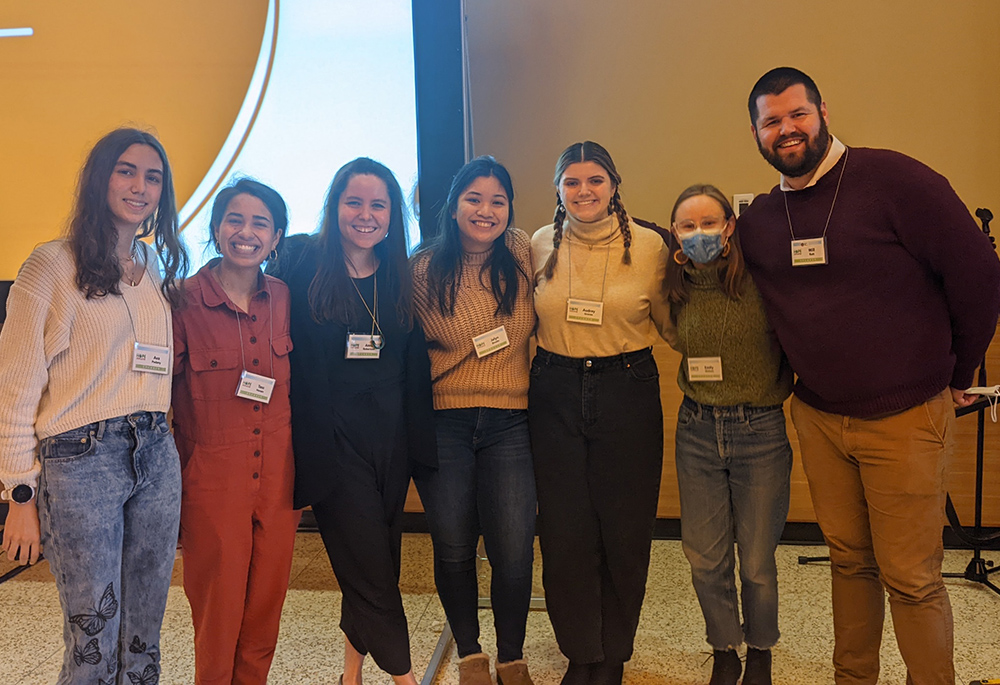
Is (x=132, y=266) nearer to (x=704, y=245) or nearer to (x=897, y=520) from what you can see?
(x=704, y=245)

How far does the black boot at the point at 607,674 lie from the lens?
2090 mm

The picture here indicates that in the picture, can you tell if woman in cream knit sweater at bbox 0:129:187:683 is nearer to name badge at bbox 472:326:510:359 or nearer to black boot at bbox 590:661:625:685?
name badge at bbox 472:326:510:359

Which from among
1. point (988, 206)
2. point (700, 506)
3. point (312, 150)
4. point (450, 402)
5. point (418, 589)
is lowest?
point (418, 589)

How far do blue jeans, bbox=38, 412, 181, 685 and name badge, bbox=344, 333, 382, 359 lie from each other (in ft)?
1.69

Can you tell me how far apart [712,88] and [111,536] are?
3211mm

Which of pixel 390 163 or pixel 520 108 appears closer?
pixel 390 163

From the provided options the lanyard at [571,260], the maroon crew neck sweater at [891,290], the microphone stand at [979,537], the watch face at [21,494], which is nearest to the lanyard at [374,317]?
the lanyard at [571,260]

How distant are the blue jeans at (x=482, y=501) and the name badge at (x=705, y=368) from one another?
54cm

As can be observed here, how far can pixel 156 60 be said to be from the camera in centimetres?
268

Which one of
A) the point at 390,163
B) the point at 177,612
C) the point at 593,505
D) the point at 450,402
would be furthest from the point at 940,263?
the point at 177,612

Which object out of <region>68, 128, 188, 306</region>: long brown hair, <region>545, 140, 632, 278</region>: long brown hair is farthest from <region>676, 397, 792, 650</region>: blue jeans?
<region>68, 128, 188, 306</region>: long brown hair

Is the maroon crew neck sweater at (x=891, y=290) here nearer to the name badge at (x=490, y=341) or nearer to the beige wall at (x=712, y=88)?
the name badge at (x=490, y=341)

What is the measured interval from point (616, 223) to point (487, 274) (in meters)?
0.44

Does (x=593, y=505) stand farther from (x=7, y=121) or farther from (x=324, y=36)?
(x=7, y=121)
